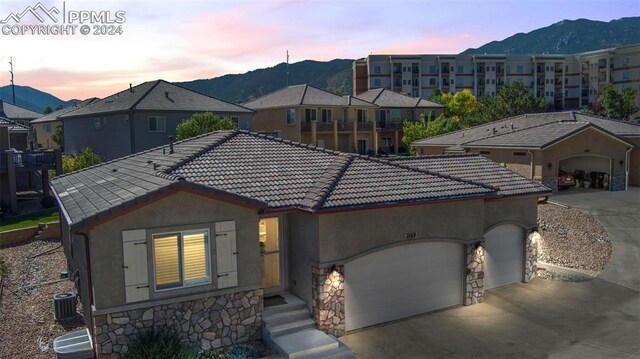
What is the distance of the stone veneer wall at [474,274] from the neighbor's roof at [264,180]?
5.77ft

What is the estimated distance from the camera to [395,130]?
63000mm

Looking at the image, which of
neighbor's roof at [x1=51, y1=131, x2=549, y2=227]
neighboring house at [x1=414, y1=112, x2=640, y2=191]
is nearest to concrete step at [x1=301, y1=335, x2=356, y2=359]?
neighbor's roof at [x1=51, y1=131, x2=549, y2=227]

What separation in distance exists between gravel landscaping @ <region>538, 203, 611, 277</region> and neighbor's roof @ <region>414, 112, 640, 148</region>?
5.87 m

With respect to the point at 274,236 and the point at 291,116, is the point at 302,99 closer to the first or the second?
the point at 291,116

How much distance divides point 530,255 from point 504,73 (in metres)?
93.1

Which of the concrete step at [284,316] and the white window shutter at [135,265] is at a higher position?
the white window shutter at [135,265]

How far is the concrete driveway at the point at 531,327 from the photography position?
12.8 m

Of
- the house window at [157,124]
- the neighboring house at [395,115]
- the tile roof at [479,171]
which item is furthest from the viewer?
the neighboring house at [395,115]

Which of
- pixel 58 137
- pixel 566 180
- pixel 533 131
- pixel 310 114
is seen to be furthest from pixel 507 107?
pixel 58 137

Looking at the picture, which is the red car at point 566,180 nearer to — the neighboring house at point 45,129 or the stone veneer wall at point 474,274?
the stone veneer wall at point 474,274

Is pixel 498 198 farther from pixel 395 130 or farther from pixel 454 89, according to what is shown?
pixel 454 89

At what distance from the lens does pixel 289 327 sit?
13.0 m

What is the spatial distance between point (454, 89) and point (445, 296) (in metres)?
90.3

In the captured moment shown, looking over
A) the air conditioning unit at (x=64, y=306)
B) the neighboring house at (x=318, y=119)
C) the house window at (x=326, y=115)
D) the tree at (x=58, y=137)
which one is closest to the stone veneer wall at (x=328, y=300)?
the air conditioning unit at (x=64, y=306)
